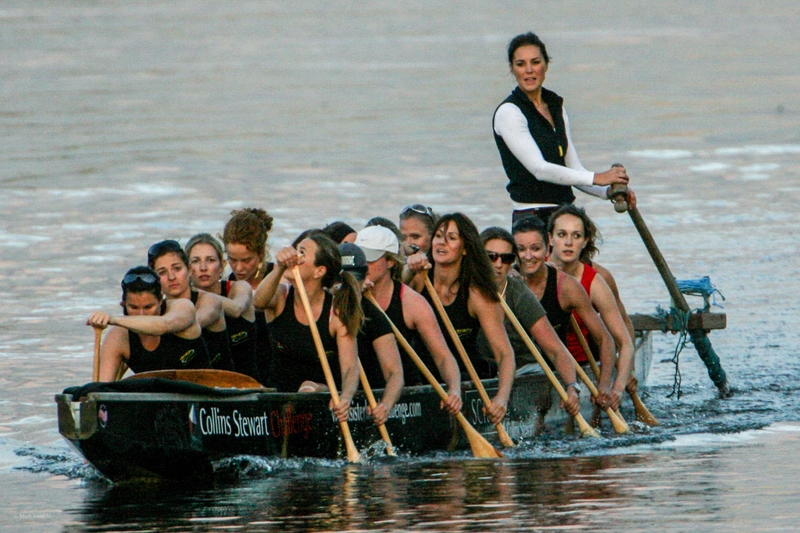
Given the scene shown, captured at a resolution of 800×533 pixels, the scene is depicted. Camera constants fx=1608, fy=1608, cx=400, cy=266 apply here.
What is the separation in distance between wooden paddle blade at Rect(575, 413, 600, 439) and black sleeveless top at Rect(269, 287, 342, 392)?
172 cm

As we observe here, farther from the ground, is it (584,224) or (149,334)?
(584,224)

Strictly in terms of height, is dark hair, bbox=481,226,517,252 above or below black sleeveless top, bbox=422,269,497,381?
above

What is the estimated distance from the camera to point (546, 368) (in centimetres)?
960

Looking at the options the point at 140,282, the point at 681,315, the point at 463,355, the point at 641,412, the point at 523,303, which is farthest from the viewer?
the point at 681,315

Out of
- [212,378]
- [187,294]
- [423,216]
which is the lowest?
[212,378]

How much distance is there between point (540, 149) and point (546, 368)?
154cm

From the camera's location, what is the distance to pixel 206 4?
50.9 metres

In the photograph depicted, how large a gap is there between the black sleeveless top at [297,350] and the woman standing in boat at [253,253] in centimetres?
61

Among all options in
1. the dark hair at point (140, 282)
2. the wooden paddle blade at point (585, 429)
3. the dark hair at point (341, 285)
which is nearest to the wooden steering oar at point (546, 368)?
the wooden paddle blade at point (585, 429)

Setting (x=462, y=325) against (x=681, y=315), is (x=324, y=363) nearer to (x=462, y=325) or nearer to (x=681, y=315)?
(x=462, y=325)

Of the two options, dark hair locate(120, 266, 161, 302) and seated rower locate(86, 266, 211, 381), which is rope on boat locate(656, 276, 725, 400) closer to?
seated rower locate(86, 266, 211, 381)

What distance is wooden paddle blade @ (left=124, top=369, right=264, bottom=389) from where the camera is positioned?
8.28 m

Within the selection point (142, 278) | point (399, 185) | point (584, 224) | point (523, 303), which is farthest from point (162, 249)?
point (399, 185)

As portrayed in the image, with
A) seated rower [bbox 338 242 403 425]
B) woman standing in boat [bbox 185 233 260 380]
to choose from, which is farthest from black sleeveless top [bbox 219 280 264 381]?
seated rower [bbox 338 242 403 425]
